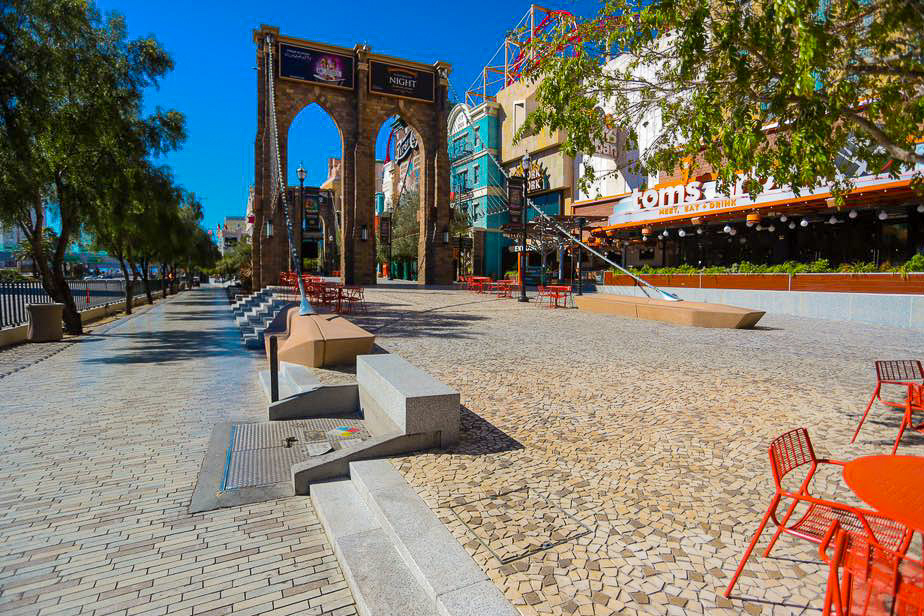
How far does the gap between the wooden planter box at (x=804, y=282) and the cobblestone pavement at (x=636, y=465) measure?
7137mm

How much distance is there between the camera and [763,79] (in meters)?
5.02

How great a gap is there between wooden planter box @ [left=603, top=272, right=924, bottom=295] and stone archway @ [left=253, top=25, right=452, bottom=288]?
715 inches

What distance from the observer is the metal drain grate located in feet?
15.7

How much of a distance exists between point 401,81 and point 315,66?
19.1ft

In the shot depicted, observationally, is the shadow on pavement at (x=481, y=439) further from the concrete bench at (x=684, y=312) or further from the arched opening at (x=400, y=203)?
the arched opening at (x=400, y=203)

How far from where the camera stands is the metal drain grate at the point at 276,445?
4.79m

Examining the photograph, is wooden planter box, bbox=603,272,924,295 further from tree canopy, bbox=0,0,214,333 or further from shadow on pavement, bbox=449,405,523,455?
tree canopy, bbox=0,0,214,333

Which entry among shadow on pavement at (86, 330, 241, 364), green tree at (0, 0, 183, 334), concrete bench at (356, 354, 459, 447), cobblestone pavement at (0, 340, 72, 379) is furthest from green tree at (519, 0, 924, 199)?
cobblestone pavement at (0, 340, 72, 379)

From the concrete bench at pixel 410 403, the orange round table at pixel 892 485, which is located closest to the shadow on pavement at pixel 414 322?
the concrete bench at pixel 410 403

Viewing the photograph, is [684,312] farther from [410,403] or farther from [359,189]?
[359,189]

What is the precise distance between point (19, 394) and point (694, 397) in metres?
9.58

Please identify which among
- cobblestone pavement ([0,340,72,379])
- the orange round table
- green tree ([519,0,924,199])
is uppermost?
green tree ([519,0,924,199])

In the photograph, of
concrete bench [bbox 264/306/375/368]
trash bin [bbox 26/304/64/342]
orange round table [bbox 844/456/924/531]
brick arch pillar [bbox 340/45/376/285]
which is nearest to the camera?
orange round table [bbox 844/456/924/531]

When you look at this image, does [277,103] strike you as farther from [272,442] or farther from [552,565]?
[552,565]
